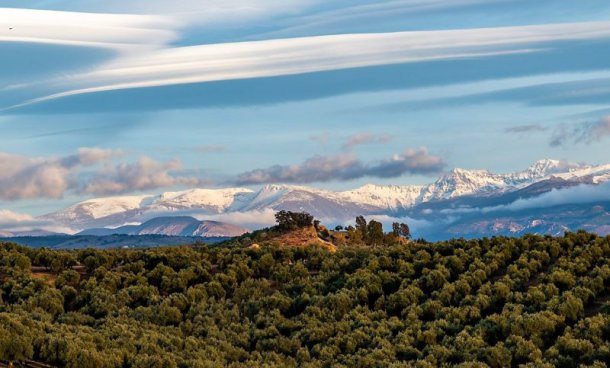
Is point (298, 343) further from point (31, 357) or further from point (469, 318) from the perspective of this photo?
point (31, 357)

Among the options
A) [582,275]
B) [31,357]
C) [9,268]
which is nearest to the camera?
[31,357]

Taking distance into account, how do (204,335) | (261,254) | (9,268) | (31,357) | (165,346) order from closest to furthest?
(31,357) < (165,346) < (204,335) < (9,268) < (261,254)

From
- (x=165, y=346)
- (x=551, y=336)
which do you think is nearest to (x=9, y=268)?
(x=165, y=346)

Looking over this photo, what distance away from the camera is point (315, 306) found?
106 meters

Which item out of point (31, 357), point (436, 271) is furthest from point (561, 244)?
point (31, 357)

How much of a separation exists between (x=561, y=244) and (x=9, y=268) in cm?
8113

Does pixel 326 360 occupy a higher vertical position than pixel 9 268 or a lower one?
lower

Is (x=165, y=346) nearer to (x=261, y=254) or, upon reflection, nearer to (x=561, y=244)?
(x=261, y=254)

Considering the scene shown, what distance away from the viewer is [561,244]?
429 feet

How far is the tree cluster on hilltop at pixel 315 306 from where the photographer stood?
84.8 metres

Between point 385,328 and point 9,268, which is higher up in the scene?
point 9,268

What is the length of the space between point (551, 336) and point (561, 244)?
147 ft

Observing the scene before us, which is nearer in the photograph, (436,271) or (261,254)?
(436,271)

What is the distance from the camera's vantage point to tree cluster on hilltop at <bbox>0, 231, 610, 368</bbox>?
84.8 m
